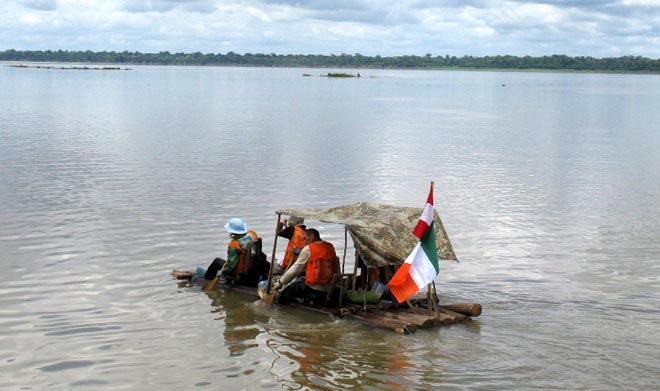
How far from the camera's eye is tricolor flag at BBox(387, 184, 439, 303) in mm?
12477

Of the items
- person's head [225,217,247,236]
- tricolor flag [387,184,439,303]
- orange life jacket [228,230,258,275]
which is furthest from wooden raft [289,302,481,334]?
person's head [225,217,247,236]

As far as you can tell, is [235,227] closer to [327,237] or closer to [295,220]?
[295,220]

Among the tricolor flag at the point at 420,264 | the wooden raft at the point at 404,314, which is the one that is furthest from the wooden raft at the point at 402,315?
the tricolor flag at the point at 420,264

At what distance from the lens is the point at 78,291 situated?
1542 cm

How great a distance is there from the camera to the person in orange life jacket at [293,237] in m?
15.0

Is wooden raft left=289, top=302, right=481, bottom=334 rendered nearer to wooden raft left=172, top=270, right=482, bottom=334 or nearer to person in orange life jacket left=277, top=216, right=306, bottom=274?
wooden raft left=172, top=270, right=482, bottom=334

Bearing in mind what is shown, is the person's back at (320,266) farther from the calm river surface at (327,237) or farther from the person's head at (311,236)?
the calm river surface at (327,237)

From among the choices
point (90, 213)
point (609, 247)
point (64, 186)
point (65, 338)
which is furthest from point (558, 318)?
point (64, 186)

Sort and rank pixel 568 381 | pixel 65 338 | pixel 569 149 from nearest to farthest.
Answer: pixel 568 381
pixel 65 338
pixel 569 149

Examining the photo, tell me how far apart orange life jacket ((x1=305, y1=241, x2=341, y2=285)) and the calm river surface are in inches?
26.0

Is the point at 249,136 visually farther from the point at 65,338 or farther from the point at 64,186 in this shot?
the point at 65,338

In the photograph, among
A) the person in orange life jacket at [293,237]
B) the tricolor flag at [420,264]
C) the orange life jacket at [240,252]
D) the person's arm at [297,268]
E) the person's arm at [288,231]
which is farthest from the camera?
the person's arm at [288,231]

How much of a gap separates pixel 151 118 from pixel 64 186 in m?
29.8

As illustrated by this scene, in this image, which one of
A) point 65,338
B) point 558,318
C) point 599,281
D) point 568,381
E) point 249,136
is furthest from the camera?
point 249,136
